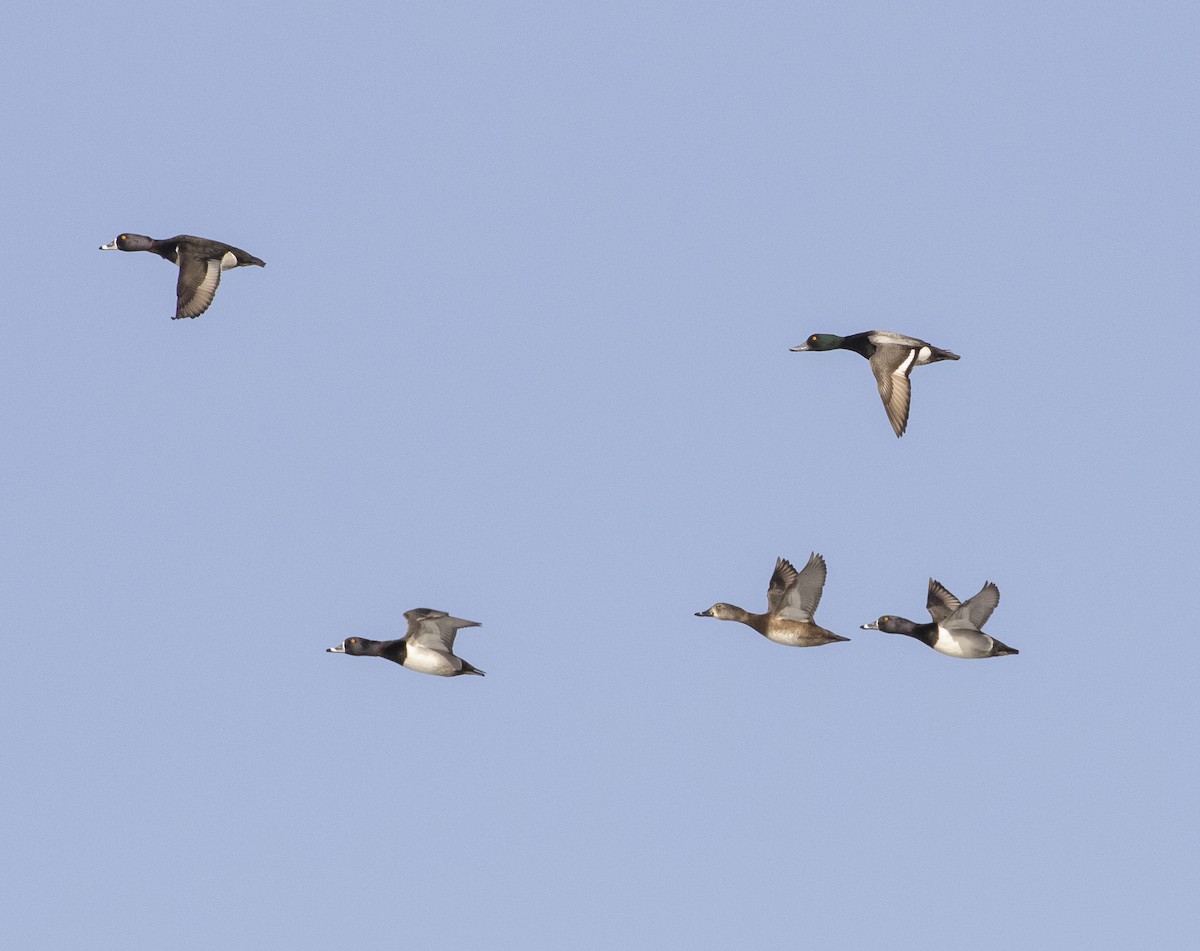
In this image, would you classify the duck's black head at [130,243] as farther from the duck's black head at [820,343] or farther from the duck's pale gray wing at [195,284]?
the duck's black head at [820,343]

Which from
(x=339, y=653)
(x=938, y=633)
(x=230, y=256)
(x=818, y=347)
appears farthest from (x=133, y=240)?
(x=938, y=633)

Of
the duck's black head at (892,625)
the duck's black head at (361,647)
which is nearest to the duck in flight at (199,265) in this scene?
the duck's black head at (361,647)

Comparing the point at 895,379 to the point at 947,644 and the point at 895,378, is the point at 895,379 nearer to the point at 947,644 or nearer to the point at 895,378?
the point at 895,378

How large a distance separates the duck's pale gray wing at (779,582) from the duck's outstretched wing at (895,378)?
12.1ft

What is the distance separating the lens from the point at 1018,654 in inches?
1681

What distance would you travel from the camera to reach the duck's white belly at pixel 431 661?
41.7 meters

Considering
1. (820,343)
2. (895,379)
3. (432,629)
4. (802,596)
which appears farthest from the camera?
(820,343)

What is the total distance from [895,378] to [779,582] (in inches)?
169

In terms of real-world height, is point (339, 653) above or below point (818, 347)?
below

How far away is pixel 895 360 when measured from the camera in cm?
4291

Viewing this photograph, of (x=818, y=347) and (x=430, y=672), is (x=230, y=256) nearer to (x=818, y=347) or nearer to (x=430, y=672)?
(x=430, y=672)

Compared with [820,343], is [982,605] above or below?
below

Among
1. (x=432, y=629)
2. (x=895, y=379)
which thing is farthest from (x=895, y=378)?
(x=432, y=629)

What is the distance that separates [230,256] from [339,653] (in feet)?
23.7
